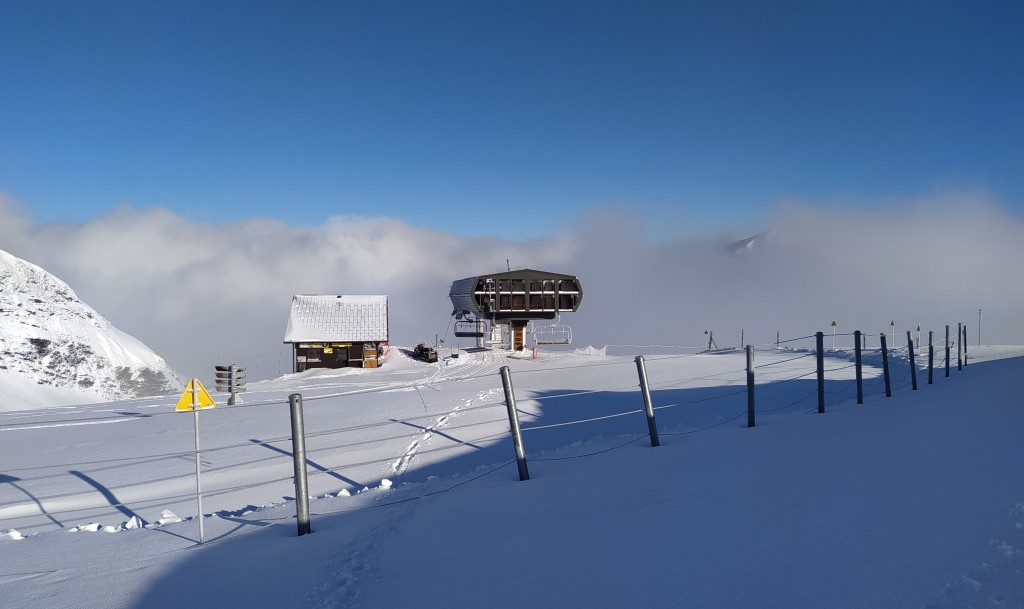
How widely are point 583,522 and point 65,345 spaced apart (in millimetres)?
63740

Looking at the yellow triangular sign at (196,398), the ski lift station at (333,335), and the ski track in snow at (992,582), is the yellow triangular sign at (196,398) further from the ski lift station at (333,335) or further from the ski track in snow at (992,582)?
the ski lift station at (333,335)

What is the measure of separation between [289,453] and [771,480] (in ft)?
29.0

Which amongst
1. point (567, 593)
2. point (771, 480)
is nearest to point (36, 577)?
point (567, 593)

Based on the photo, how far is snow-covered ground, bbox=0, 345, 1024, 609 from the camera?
300 centimetres

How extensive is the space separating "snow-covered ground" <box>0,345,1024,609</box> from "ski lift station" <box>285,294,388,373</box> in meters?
26.9

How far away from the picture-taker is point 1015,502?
134 inches

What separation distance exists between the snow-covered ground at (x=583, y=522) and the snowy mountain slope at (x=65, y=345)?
42694mm

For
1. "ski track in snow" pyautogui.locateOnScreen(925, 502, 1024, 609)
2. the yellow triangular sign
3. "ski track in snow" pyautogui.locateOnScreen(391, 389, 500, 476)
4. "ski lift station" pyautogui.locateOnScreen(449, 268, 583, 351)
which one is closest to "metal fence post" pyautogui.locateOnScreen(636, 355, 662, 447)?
"ski track in snow" pyautogui.locateOnScreen(391, 389, 500, 476)

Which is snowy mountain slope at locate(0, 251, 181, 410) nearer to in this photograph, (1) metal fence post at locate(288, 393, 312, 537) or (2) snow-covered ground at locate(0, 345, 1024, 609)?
(2) snow-covered ground at locate(0, 345, 1024, 609)

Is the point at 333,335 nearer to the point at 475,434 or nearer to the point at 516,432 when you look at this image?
the point at 475,434

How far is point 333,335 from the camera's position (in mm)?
38156

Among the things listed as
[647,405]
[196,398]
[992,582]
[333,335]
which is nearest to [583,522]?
[992,582]

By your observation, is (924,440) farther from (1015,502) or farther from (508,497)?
(508,497)

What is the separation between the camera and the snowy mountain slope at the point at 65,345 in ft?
168
